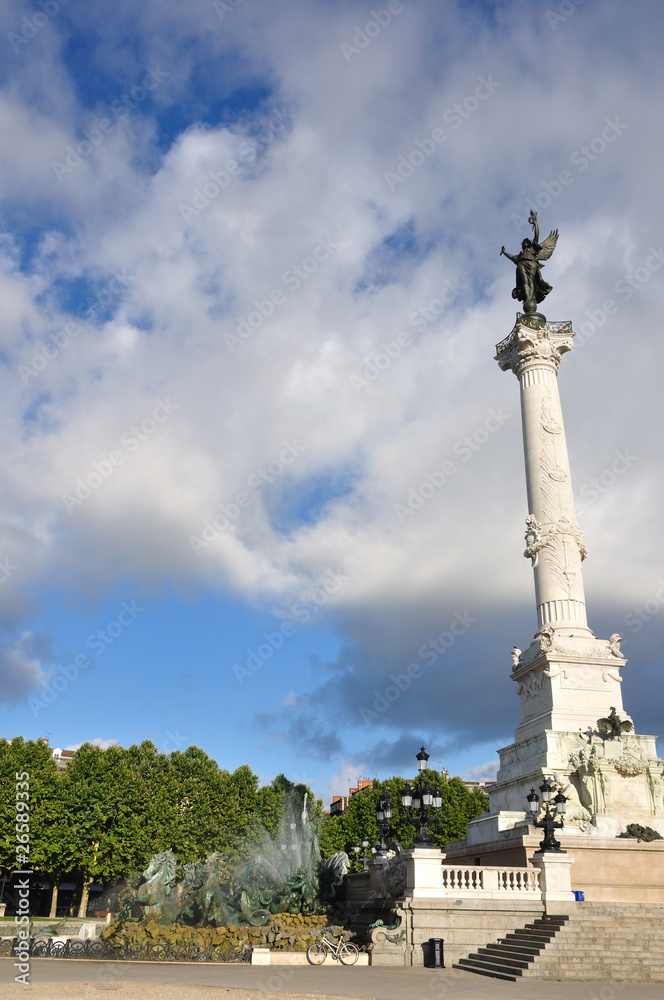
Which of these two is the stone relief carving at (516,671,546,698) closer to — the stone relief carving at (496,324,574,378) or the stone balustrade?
the stone balustrade

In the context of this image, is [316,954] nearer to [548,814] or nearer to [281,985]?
[281,985]

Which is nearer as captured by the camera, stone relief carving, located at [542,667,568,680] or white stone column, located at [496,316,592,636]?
stone relief carving, located at [542,667,568,680]

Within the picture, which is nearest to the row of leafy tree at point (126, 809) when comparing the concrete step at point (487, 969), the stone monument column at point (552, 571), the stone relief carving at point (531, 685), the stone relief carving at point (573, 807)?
the stone relief carving at point (531, 685)

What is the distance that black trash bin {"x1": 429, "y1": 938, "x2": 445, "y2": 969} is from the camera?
17969mm

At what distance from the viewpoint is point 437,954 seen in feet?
59.0

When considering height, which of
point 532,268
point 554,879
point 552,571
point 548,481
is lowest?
point 554,879

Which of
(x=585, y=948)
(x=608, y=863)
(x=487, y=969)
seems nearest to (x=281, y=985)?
(x=487, y=969)

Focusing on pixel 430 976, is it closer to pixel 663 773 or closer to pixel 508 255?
pixel 663 773

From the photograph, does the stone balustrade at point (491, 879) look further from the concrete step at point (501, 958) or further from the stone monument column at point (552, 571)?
the stone monument column at point (552, 571)

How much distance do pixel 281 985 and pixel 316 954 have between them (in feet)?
15.2

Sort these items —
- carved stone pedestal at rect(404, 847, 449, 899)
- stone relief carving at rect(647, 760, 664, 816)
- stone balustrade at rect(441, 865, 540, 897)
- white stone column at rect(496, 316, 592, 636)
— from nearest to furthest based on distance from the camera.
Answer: carved stone pedestal at rect(404, 847, 449, 899) → stone balustrade at rect(441, 865, 540, 897) → stone relief carving at rect(647, 760, 664, 816) → white stone column at rect(496, 316, 592, 636)

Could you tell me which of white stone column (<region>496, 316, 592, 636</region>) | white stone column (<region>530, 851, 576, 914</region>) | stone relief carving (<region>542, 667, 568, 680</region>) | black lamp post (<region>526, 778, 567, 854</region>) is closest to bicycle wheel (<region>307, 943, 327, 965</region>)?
white stone column (<region>530, 851, 576, 914</region>)

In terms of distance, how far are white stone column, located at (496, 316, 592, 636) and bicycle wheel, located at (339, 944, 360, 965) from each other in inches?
585

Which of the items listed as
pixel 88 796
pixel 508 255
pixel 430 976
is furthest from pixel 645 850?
pixel 88 796
